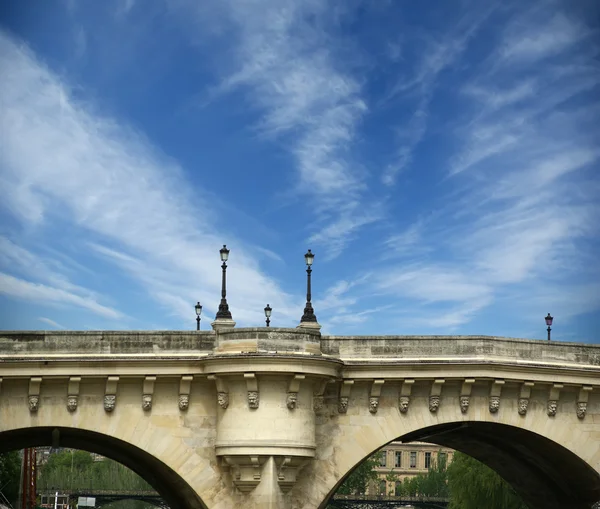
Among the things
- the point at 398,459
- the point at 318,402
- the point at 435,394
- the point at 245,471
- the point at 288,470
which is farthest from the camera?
the point at 398,459

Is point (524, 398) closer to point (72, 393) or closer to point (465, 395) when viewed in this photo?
point (465, 395)

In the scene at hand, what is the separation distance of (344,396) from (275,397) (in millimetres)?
2505

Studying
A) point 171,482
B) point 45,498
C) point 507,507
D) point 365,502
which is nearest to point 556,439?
point 171,482

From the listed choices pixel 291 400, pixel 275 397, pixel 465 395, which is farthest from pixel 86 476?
pixel 291 400

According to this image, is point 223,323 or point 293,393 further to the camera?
point 223,323

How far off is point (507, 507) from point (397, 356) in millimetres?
28944

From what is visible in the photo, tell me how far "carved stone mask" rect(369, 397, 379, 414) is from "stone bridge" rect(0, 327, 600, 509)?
30 mm

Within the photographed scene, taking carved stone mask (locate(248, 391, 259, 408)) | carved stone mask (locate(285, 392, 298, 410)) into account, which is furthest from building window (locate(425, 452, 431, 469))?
carved stone mask (locate(248, 391, 259, 408))

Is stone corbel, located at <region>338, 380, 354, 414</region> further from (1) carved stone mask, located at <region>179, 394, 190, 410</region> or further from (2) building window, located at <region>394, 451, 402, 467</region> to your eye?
(2) building window, located at <region>394, 451, 402, 467</region>

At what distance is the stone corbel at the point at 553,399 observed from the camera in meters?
28.7

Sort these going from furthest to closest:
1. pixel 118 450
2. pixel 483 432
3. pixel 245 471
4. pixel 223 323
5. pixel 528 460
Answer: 1. pixel 528 460
2. pixel 483 432
3. pixel 118 450
4. pixel 223 323
5. pixel 245 471

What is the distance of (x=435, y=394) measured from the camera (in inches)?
1098

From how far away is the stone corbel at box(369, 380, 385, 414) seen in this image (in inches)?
1079

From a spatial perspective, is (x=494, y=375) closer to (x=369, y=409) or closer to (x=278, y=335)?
(x=369, y=409)
